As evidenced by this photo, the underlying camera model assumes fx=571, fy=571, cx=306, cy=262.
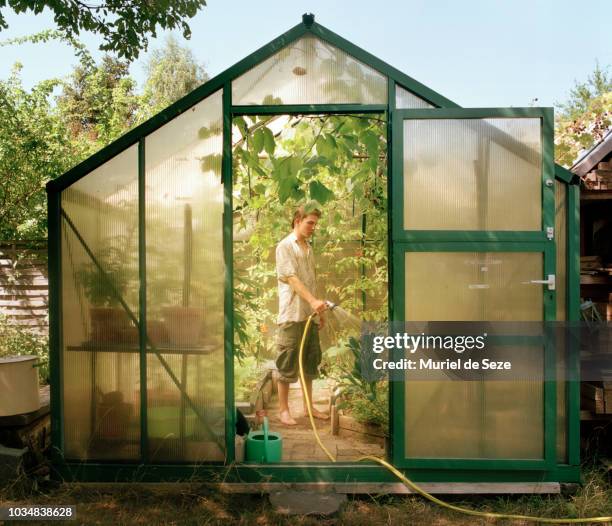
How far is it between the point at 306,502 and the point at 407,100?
2270 millimetres

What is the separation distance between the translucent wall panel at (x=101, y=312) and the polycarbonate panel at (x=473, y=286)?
1616 millimetres

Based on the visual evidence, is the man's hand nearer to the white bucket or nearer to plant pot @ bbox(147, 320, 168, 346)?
plant pot @ bbox(147, 320, 168, 346)

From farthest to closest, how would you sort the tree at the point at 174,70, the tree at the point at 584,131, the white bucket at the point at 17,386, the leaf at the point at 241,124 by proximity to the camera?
the tree at the point at 174,70 < the tree at the point at 584,131 < the white bucket at the point at 17,386 < the leaf at the point at 241,124

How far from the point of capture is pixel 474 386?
318 cm

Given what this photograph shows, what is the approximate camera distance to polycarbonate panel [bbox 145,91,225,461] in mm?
3260

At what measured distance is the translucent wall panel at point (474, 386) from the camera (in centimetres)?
315

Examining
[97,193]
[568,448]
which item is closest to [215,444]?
[97,193]

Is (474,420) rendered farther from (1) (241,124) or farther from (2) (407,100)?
(1) (241,124)

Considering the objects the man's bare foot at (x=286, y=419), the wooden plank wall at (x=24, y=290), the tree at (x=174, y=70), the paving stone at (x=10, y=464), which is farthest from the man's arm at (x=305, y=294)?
the tree at (x=174, y=70)

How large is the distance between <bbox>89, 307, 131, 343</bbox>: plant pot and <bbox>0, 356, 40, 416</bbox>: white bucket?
0.62 m

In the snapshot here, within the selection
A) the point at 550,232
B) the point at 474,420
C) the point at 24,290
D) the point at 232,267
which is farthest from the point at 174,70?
the point at 474,420

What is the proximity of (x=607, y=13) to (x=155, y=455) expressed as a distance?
8685 mm

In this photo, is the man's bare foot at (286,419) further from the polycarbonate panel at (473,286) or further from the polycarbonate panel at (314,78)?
the polycarbonate panel at (314,78)

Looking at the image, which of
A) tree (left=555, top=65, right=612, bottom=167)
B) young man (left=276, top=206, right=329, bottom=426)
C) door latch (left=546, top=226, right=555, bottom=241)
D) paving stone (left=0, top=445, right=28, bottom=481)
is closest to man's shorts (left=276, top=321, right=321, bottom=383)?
young man (left=276, top=206, right=329, bottom=426)
